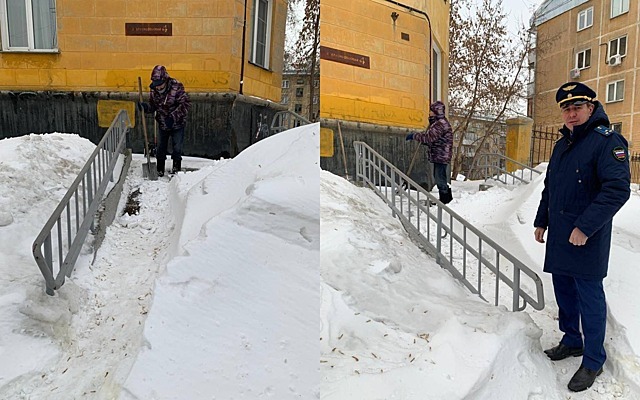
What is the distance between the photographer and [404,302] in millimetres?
1228

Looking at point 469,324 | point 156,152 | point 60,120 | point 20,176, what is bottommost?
point 469,324

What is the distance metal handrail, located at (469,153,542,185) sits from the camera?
1551 mm

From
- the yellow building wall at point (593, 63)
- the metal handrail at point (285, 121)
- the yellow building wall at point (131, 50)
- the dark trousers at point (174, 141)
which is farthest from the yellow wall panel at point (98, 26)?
the yellow building wall at point (593, 63)

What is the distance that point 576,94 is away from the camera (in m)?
1.12

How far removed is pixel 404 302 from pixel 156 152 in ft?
4.90

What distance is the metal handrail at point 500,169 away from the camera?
1551 millimetres

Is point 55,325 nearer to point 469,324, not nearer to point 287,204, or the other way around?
point 287,204

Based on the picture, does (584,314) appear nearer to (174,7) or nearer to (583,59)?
(583,59)

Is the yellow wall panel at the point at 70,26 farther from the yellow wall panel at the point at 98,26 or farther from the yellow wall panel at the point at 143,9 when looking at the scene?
the yellow wall panel at the point at 143,9

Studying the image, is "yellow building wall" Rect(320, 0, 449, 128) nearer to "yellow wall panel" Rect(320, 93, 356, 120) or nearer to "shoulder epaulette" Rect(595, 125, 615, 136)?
"yellow wall panel" Rect(320, 93, 356, 120)

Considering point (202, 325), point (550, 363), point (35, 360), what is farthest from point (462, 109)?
point (35, 360)

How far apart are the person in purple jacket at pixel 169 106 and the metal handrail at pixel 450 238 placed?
3.37ft

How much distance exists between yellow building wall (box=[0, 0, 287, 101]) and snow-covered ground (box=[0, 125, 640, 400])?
0.42 metres

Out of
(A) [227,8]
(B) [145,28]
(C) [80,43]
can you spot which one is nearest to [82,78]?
(C) [80,43]
